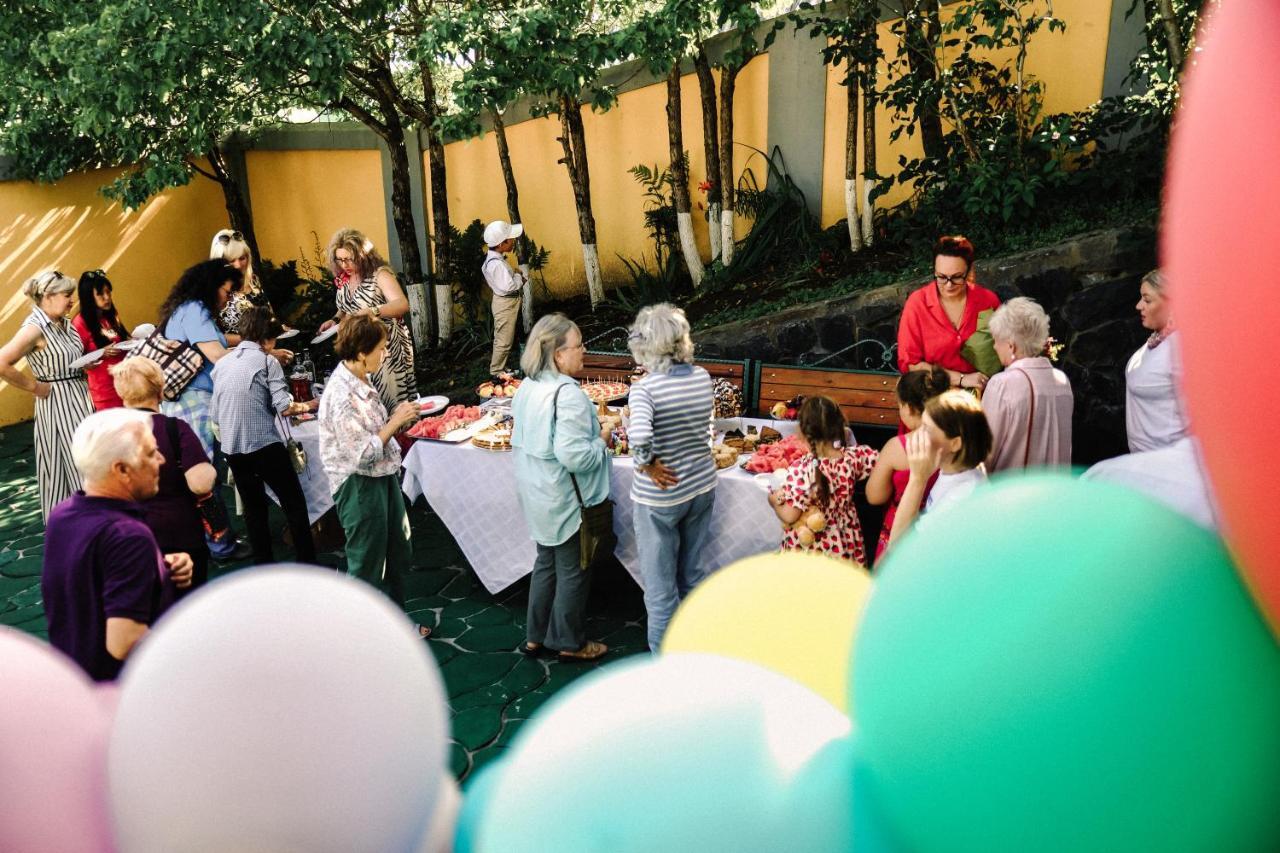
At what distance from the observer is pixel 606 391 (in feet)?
17.3

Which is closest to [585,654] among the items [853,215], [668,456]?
[668,456]

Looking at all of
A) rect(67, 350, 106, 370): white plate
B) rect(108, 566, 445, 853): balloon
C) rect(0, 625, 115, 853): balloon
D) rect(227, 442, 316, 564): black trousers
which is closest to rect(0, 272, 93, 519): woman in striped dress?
rect(67, 350, 106, 370): white plate

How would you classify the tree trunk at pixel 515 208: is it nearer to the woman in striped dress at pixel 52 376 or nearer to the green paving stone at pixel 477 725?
the woman in striped dress at pixel 52 376

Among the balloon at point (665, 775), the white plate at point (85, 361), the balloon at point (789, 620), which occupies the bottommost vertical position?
the white plate at point (85, 361)

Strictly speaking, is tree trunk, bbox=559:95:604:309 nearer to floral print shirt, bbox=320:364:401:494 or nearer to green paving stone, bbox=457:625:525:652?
green paving stone, bbox=457:625:525:652

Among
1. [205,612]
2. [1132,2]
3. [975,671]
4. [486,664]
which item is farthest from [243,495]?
[1132,2]

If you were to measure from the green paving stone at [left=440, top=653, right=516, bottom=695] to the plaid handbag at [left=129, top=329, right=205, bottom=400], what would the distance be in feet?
7.15

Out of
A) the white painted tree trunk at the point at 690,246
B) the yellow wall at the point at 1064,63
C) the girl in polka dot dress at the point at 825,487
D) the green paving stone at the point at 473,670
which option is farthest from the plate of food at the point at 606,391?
the yellow wall at the point at 1064,63

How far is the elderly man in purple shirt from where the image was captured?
7.55 feet

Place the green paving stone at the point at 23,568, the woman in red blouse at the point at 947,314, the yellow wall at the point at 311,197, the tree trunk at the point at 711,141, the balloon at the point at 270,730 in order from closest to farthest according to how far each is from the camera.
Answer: the balloon at the point at 270,730 → the woman in red blouse at the point at 947,314 → the green paving stone at the point at 23,568 → the tree trunk at the point at 711,141 → the yellow wall at the point at 311,197

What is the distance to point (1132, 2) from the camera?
20.4 ft

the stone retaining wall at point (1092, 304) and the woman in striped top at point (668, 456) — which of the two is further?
the stone retaining wall at point (1092, 304)

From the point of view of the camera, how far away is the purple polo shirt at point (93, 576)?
2301 mm

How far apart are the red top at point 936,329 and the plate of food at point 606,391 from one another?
1.61 meters
